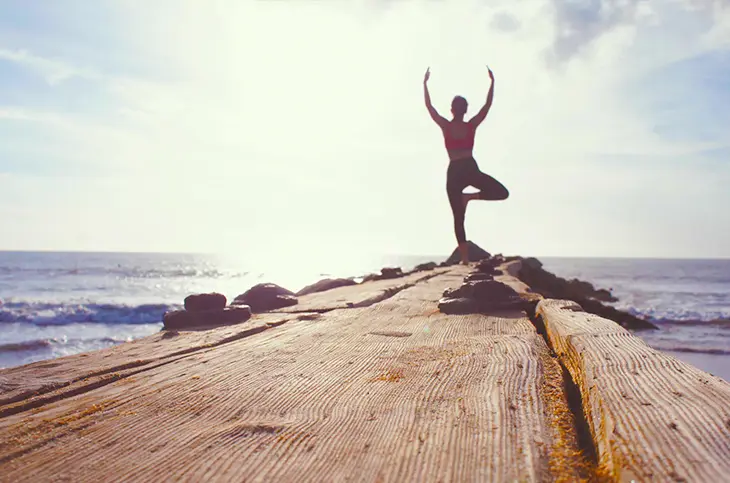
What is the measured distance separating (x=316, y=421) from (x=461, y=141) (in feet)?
20.7

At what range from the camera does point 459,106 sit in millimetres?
6957

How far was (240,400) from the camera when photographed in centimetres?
126

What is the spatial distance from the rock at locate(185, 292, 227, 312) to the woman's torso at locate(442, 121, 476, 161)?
4841 mm

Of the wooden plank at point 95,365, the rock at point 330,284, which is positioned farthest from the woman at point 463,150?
the wooden plank at point 95,365

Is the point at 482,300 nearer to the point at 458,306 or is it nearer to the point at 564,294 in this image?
the point at 458,306

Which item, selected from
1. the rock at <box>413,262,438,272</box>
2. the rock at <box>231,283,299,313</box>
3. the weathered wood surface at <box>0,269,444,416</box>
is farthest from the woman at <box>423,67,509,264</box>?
the weathered wood surface at <box>0,269,444,416</box>

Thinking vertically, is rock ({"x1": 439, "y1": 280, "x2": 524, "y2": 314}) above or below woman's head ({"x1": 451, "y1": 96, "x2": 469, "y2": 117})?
below

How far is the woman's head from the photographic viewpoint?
696 centimetres

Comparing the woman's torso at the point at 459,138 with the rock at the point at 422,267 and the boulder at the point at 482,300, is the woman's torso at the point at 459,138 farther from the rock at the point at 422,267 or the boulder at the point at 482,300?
the boulder at the point at 482,300

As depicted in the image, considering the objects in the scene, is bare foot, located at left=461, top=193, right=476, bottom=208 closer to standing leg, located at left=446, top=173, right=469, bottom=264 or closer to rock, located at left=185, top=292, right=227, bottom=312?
standing leg, located at left=446, top=173, right=469, bottom=264

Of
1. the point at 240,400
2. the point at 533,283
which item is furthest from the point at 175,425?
the point at 533,283

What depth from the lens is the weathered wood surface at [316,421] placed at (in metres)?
0.87

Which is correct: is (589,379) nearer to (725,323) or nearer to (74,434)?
(74,434)

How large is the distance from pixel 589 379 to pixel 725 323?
20309 mm
